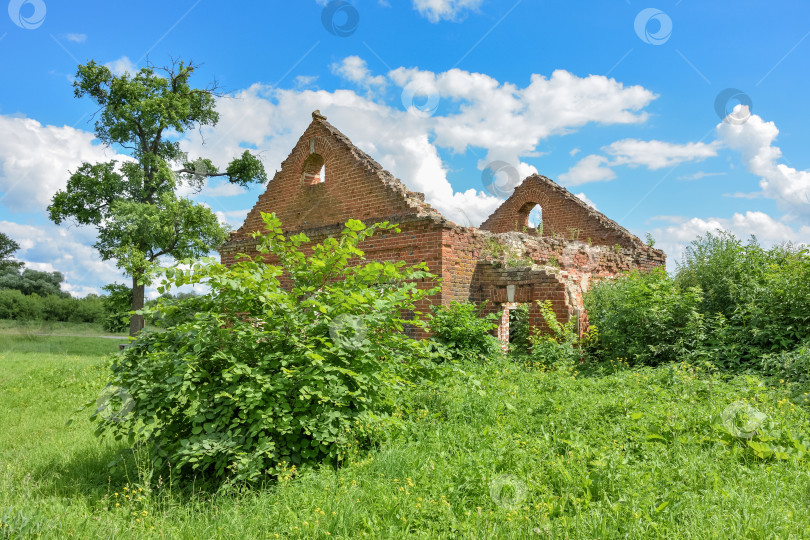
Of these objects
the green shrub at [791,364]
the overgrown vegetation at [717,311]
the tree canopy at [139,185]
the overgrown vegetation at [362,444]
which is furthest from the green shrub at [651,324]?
the tree canopy at [139,185]

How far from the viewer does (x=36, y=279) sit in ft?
152

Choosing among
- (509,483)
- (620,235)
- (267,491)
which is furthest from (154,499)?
(620,235)

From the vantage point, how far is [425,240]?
9.74 meters

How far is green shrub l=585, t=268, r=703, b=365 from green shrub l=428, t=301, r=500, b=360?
221 centimetres

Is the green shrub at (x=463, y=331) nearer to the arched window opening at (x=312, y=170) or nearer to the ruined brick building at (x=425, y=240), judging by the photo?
the ruined brick building at (x=425, y=240)

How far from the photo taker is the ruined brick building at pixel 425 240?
967 cm

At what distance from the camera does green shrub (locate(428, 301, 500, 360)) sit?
8664mm

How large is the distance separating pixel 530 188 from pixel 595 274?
6581mm

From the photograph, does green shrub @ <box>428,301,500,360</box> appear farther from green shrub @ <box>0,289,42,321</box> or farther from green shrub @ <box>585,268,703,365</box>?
green shrub @ <box>0,289,42,321</box>

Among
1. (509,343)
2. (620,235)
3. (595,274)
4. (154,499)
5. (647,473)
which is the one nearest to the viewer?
(647,473)

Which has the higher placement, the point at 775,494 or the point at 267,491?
the point at 775,494

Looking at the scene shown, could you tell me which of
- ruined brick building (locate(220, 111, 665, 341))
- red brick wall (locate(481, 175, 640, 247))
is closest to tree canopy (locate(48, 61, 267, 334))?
ruined brick building (locate(220, 111, 665, 341))

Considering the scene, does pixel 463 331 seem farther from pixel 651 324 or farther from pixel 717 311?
pixel 717 311

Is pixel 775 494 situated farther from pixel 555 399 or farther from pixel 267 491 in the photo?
pixel 267 491
